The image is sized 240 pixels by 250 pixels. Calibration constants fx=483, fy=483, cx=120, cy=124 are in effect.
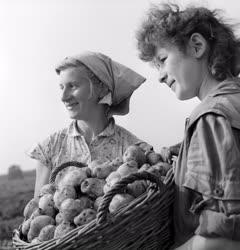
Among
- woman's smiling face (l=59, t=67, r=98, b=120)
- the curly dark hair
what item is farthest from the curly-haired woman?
woman's smiling face (l=59, t=67, r=98, b=120)

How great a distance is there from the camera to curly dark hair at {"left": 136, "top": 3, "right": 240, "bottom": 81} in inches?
67.9

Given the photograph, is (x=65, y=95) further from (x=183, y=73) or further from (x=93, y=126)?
(x=183, y=73)

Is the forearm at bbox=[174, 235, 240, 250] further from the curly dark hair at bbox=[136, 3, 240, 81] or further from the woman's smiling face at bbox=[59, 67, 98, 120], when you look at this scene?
the woman's smiling face at bbox=[59, 67, 98, 120]

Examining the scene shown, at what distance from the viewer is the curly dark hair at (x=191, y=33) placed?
1.72 metres

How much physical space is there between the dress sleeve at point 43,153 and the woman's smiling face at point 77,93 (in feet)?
0.76

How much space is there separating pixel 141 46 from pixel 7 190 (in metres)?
7.62

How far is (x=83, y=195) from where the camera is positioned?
5.79 feet

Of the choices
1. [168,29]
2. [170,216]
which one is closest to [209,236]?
[170,216]

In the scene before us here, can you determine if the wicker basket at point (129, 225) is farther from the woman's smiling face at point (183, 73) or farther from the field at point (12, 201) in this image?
the field at point (12, 201)

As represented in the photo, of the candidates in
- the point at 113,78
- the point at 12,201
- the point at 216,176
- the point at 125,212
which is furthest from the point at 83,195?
the point at 12,201

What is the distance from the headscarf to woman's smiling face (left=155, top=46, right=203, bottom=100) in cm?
98

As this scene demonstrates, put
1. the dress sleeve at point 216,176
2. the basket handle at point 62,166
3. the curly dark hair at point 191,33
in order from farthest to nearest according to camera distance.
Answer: the basket handle at point 62,166
the curly dark hair at point 191,33
the dress sleeve at point 216,176

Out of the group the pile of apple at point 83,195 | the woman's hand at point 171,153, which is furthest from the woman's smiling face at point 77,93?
the woman's hand at point 171,153

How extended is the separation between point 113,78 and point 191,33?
3.30 ft
